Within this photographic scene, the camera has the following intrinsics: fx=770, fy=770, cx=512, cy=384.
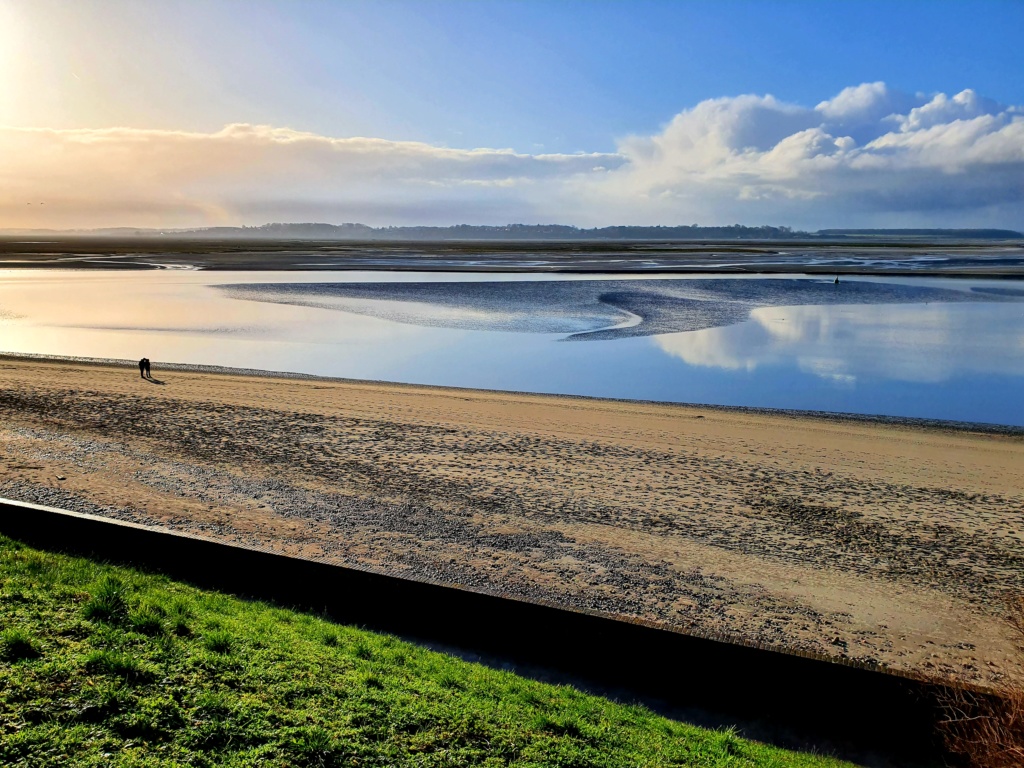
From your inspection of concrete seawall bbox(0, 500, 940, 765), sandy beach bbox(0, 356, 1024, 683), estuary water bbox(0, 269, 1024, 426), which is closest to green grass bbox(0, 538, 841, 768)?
concrete seawall bbox(0, 500, 940, 765)

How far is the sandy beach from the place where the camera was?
9.48 metres

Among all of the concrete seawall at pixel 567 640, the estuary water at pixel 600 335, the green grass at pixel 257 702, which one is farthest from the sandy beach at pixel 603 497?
the estuary water at pixel 600 335

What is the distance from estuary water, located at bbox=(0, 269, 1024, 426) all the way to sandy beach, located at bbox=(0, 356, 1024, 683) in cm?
459

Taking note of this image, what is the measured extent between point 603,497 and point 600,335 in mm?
21336

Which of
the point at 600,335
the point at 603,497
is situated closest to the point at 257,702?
the point at 603,497

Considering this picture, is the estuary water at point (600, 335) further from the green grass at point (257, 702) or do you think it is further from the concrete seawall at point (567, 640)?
the green grass at point (257, 702)

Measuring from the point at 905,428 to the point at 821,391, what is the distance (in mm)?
5229

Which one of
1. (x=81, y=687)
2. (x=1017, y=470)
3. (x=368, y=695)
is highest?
(x=81, y=687)

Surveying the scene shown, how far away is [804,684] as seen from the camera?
737 cm

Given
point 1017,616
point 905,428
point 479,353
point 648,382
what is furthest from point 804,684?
point 479,353

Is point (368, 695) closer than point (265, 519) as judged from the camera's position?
Yes

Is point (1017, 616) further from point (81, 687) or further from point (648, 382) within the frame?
point (648, 382)

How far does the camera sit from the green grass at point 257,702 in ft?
16.9

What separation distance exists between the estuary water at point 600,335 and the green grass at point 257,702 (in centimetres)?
1674
